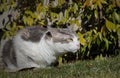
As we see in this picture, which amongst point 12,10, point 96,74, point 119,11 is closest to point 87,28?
point 119,11

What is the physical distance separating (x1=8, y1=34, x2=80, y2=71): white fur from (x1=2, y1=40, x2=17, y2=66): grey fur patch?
0.19 metres

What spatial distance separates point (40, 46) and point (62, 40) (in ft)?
1.40

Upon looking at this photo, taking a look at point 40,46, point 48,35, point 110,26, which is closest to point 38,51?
point 40,46

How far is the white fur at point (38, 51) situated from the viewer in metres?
6.66

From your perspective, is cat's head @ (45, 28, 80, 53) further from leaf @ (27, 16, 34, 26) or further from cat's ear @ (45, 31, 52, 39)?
leaf @ (27, 16, 34, 26)

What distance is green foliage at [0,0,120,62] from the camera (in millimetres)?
7285

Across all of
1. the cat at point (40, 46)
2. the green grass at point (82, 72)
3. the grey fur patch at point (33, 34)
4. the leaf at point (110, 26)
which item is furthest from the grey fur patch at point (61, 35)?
the leaf at point (110, 26)

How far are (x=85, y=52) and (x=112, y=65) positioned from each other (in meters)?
1.67

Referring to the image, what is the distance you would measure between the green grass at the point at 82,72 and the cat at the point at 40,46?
330 mm

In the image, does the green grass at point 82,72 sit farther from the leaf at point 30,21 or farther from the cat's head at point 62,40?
the leaf at point 30,21

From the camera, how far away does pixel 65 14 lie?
770 cm

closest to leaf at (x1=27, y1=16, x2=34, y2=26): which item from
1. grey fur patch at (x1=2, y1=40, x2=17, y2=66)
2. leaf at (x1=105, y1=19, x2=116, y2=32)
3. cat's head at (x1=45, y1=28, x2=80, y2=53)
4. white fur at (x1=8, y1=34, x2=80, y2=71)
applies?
grey fur patch at (x1=2, y1=40, x2=17, y2=66)

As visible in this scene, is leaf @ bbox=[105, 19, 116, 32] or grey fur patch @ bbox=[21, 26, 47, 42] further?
leaf @ bbox=[105, 19, 116, 32]

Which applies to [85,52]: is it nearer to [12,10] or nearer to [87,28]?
[87,28]
